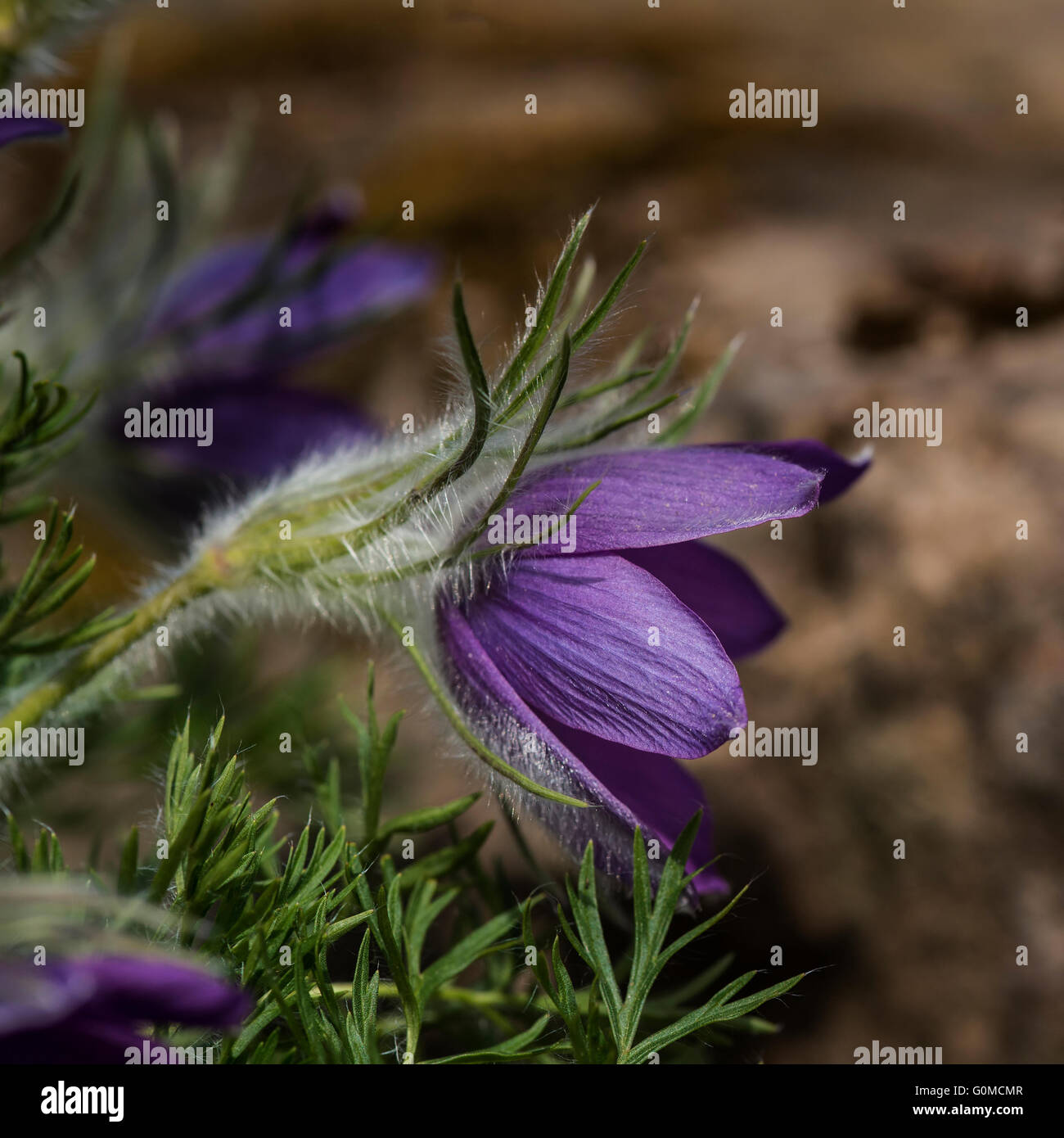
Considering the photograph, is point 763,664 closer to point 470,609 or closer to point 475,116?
point 470,609

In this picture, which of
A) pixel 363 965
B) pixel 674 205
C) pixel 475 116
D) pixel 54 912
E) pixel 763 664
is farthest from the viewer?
pixel 475 116

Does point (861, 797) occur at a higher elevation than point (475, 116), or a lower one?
lower

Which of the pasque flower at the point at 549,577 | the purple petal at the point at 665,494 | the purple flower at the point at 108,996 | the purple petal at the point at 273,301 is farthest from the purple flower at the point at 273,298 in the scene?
the purple flower at the point at 108,996

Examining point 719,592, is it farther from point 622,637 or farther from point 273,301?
point 273,301

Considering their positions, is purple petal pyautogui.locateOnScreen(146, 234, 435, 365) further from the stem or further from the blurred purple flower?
the stem

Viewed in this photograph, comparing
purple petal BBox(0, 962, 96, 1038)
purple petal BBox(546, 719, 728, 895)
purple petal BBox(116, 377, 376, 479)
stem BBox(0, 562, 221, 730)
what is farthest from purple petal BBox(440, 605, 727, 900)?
purple petal BBox(116, 377, 376, 479)
